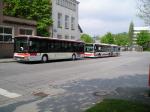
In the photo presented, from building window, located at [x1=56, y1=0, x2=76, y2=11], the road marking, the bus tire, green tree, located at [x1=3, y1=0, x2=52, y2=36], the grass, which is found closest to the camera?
the grass

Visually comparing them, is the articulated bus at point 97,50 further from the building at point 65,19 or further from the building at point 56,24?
the building at point 65,19

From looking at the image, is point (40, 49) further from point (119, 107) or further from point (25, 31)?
point (119, 107)

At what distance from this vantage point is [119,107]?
863 centimetres

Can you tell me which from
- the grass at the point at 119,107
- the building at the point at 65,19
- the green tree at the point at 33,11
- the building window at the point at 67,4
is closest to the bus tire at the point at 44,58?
the green tree at the point at 33,11

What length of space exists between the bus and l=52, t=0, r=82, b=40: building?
13.0m

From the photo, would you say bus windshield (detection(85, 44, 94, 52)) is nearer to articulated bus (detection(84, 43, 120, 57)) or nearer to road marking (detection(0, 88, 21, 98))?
articulated bus (detection(84, 43, 120, 57))

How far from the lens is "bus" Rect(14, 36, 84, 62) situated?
2692cm

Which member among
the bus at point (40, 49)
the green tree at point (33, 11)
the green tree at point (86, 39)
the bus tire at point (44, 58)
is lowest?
the bus tire at point (44, 58)

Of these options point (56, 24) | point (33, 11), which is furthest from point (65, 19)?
point (33, 11)

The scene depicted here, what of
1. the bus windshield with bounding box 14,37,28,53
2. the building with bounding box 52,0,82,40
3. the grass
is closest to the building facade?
the bus windshield with bounding box 14,37,28,53

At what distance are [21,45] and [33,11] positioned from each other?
1516 cm

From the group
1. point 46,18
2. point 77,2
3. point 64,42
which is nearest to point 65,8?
point 77,2

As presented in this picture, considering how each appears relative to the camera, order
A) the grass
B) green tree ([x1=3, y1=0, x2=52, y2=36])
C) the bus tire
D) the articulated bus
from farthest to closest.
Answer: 1. the articulated bus
2. green tree ([x1=3, y1=0, x2=52, y2=36])
3. the bus tire
4. the grass

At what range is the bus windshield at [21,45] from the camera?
2695 cm
